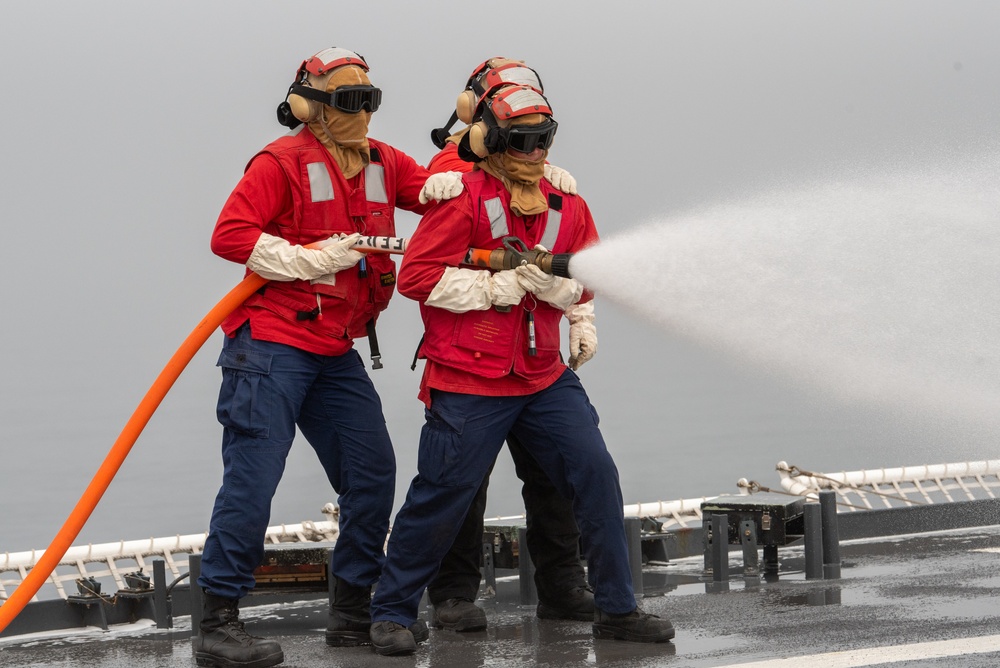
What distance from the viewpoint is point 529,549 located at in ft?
18.2

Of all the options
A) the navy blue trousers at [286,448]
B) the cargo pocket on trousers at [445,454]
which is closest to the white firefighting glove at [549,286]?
the cargo pocket on trousers at [445,454]

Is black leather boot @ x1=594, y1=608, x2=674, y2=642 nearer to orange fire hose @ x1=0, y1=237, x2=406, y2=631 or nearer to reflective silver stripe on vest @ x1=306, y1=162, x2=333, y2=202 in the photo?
orange fire hose @ x1=0, y1=237, x2=406, y2=631

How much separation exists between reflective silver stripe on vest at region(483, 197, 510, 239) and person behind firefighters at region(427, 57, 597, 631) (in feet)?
1.36

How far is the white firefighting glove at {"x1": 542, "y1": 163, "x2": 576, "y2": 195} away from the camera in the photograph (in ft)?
16.8

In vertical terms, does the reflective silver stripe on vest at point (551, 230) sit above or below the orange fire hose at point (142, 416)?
above

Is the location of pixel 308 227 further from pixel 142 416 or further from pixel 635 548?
pixel 635 548

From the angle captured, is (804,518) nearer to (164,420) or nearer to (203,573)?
(203,573)

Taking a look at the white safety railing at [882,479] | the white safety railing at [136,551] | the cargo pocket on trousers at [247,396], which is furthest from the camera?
the white safety railing at [882,479]

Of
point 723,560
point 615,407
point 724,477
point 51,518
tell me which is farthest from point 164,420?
point 723,560

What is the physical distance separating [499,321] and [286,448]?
0.90m

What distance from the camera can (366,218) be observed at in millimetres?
5141

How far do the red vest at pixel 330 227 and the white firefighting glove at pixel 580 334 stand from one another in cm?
72

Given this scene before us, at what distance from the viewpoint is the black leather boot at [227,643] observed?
15.4 ft

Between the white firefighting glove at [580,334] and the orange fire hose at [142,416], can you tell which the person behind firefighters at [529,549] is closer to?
the white firefighting glove at [580,334]
